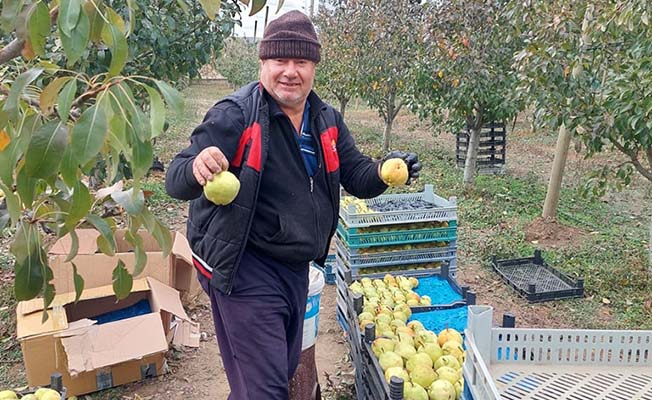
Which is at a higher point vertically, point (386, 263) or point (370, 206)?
point (370, 206)

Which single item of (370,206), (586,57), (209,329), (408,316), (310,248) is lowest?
(209,329)

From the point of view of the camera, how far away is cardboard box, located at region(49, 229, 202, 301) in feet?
12.1

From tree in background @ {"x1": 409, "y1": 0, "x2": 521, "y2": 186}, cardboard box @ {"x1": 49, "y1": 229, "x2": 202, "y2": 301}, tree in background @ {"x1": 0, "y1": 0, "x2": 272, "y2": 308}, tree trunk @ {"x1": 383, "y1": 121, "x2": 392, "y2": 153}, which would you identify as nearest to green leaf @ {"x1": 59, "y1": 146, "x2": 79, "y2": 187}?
tree in background @ {"x1": 0, "y1": 0, "x2": 272, "y2": 308}

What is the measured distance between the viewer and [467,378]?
1.92 metres

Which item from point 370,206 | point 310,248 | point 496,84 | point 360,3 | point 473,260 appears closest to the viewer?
point 310,248

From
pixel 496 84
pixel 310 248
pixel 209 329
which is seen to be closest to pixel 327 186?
pixel 310 248

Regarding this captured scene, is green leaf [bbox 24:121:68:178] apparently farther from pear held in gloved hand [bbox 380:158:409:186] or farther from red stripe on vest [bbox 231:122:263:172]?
pear held in gloved hand [bbox 380:158:409:186]

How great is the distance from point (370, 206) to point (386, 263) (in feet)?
2.19

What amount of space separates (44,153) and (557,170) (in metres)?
5.98

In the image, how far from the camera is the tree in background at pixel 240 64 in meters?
23.0

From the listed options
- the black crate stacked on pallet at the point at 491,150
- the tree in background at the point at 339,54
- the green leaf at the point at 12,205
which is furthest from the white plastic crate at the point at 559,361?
the tree in background at the point at 339,54

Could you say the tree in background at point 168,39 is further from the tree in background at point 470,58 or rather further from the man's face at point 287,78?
the tree in background at point 470,58

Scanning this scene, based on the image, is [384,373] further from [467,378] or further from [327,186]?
[327,186]

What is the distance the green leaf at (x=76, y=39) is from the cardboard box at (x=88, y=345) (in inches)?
100
